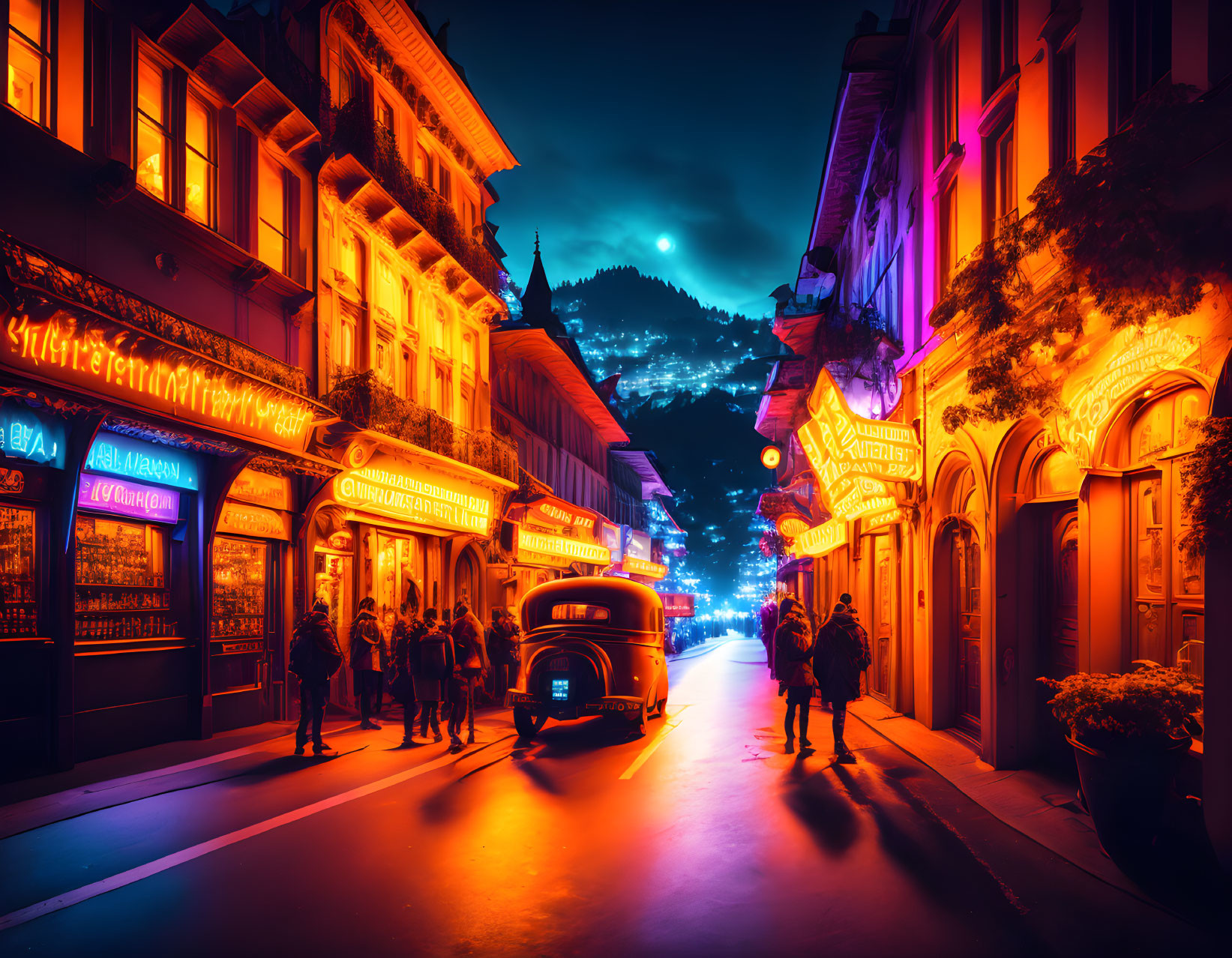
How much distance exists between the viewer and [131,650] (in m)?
11.1

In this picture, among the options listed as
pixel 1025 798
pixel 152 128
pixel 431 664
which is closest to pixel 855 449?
pixel 1025 798

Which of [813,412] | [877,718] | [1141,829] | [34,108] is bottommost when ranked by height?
[877,718]

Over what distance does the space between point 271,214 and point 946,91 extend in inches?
462

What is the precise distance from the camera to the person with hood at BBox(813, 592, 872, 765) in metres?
11.4

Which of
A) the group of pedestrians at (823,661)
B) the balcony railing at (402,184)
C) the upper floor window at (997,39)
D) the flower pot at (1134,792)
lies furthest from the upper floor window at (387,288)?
the flower pot at (1134,792)

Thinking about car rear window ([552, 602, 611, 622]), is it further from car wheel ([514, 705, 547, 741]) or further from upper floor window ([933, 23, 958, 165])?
upper floor window ([933, 23, 958, 165])

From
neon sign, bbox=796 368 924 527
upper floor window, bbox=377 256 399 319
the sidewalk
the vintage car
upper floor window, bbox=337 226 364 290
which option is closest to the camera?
the sidewalk

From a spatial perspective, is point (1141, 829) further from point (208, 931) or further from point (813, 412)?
point (813, 412)

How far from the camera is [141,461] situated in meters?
11.3

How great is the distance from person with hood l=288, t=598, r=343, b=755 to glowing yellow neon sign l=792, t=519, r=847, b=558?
12938 millimetres

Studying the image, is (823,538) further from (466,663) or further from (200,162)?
(200,162)

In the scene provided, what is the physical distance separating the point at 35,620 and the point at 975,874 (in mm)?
10054

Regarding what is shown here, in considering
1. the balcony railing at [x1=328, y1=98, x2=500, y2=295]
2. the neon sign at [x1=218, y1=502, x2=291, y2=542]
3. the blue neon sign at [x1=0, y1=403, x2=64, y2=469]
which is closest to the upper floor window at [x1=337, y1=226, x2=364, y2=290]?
the balcony railing at [x1=328, y1=98, x2=500, y2=295]

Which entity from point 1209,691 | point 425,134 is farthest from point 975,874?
point 425,134
